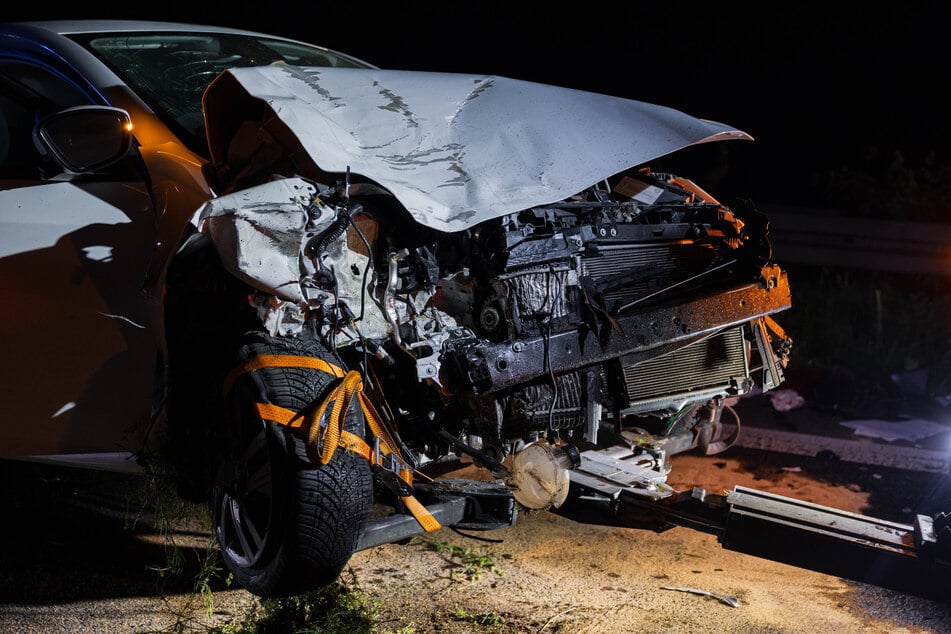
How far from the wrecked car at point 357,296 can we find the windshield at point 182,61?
4 centimetres

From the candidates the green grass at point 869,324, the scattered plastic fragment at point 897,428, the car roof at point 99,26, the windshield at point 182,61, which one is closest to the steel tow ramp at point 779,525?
the windshield at point 182,61

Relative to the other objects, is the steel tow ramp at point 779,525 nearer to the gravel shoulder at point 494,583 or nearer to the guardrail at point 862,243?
the gravel shoulder at point 494,583

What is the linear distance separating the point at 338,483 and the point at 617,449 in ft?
4.51

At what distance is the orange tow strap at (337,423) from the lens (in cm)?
311

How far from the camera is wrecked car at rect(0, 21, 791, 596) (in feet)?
10.6

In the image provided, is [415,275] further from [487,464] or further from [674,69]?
[674,69]

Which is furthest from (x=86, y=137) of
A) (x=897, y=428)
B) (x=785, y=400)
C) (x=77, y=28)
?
(x=897, y=428)

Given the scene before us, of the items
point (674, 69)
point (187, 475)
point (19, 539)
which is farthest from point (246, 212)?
point (674, 69)

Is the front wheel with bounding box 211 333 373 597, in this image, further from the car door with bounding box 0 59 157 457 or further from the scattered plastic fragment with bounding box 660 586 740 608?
the scattered plastic fragment with bounding box 660 586 740 608

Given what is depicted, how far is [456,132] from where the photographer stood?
3.56 m

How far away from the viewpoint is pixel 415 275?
11.1ft

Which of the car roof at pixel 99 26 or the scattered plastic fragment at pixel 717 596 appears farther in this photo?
the car roof at pixel 99 26

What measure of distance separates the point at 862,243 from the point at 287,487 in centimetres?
667

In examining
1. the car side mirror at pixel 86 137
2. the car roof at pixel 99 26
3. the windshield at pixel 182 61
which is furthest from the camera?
the car roof at pixel 99 26
